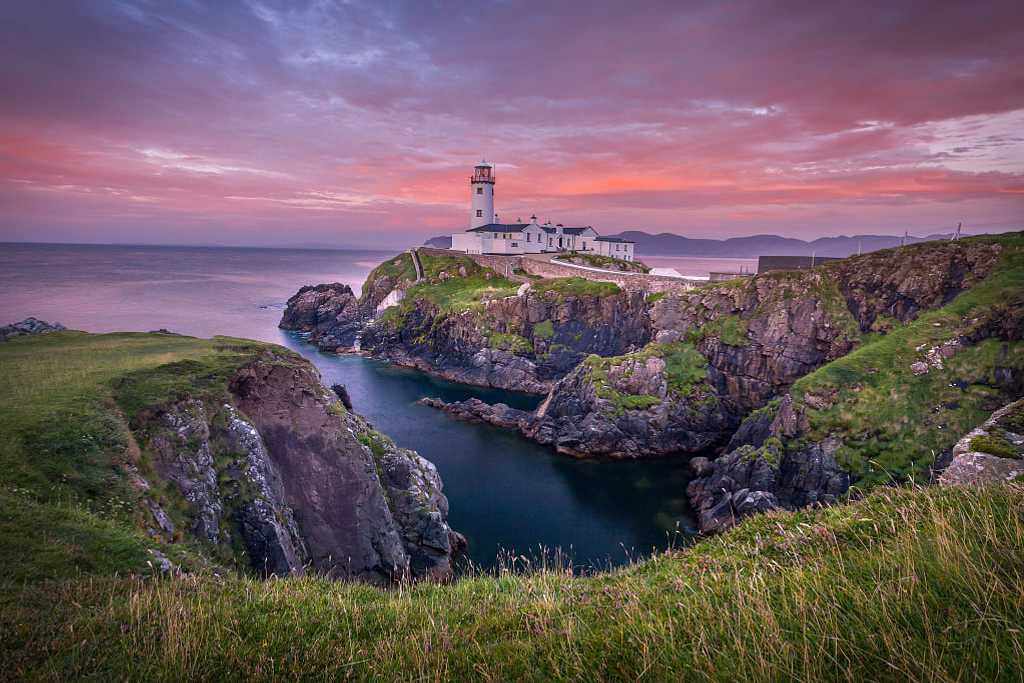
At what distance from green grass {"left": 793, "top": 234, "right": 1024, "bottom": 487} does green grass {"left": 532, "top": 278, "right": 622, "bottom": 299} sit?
34.0 meters

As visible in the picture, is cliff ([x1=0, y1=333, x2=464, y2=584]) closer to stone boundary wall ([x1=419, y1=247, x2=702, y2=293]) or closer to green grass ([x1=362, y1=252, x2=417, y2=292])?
stone boundary wall ([x1=419, y1=247, x2=702, y2=293])

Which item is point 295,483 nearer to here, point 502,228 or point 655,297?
point 655,297

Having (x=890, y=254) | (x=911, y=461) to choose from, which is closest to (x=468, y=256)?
(x=890, y=254)

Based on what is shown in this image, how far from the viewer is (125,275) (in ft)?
539

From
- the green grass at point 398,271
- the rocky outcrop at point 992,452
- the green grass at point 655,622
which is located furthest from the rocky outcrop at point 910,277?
the green grass at point 398,271

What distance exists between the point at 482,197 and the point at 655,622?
10832 cm

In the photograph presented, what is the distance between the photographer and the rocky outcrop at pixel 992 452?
601 inches

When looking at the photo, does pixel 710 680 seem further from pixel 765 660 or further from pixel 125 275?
pixel 125 275

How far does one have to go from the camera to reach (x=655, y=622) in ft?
16.4

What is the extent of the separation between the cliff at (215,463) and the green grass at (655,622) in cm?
423

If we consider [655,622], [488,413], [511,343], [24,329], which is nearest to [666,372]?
[488,413]

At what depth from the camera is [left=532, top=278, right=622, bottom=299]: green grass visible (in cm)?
6788

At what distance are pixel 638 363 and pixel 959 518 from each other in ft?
136

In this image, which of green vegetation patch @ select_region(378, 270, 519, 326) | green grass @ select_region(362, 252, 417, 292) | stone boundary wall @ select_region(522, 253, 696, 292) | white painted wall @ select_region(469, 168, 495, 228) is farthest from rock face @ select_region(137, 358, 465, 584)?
white painted wall @ select_region(469, 168, 495, 228)
